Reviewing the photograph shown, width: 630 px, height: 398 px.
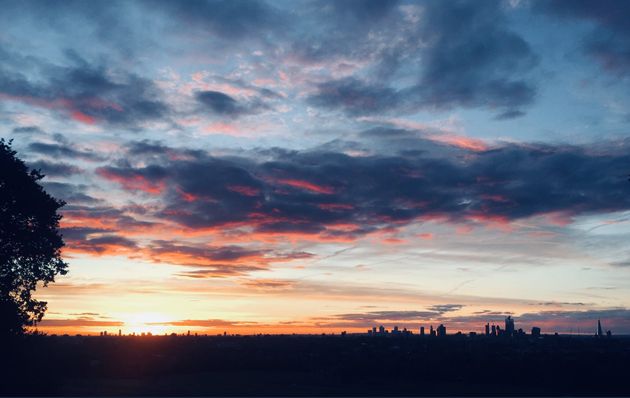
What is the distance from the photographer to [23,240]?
119 ft

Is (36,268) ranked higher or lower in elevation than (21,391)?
higher

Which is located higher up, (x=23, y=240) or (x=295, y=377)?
(x=23, y=240)

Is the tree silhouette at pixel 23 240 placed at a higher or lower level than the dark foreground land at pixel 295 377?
higher

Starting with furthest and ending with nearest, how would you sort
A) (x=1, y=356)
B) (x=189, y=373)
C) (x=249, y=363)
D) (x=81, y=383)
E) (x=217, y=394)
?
1. (x=249, y=363)
2. (x=189, y=373)
3. (x=81, y=383)
4. (x=217, y=394)
5. (x=1, y=356)

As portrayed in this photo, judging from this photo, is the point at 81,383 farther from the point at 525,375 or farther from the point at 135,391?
the point at 525,375

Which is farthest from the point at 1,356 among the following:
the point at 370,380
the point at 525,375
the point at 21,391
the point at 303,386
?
the point at 525,375

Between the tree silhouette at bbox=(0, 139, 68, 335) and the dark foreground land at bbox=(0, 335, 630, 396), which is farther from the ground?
the tree silhouette at bbox=(0, 139, 68, 335)

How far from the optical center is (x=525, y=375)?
218 feet

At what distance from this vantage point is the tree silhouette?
35875mm

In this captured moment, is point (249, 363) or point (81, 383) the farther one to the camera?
point (249, 363)

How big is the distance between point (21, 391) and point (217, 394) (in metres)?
13.5

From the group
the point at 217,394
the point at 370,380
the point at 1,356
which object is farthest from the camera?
the point at 370,380

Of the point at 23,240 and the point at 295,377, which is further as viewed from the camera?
the point at 295,377

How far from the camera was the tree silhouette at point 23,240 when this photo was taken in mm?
35875
